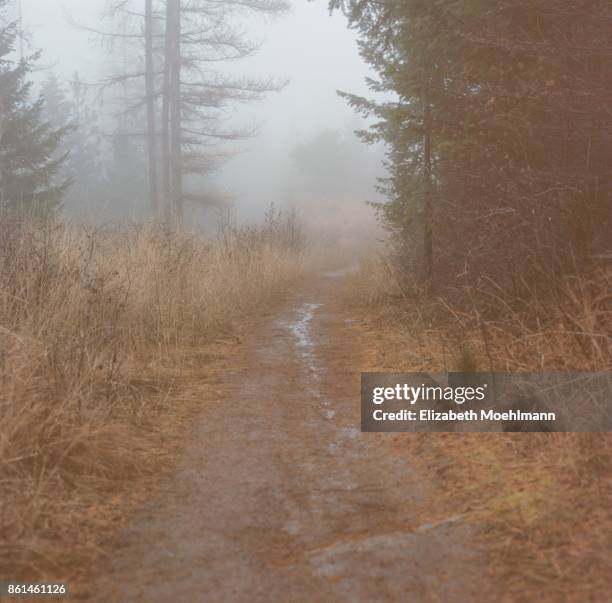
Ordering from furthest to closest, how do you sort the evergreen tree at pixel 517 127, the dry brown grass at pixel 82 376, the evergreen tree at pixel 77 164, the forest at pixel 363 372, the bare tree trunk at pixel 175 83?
the evergreen tree at pixel 77 164, the bare tree trunk at pixel 175 83, the evergreen tree at pixel 517 127, the dry brown grass at pixel 82 376, the forest at pixel 363 372

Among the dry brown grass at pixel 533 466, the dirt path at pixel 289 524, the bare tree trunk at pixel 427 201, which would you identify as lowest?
the dirt path at pixel 289 524

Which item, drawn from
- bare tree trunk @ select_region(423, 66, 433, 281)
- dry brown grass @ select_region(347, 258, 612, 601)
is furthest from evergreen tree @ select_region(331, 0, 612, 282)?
dry brown grass @ select_region(347, 258, 612, 601)

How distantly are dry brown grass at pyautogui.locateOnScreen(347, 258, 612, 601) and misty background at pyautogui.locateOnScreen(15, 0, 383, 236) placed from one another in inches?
621

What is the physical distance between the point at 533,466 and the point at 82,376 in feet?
8.81

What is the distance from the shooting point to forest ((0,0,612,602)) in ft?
8.25

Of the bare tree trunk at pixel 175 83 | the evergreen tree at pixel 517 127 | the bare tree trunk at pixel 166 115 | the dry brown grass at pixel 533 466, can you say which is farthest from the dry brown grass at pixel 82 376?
the bare tree trunk at pixel 166 115

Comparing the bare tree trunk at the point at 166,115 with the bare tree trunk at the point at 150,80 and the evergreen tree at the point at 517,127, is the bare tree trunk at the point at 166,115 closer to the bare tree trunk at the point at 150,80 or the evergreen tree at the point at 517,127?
the bare tree trunk at the point at 150,80

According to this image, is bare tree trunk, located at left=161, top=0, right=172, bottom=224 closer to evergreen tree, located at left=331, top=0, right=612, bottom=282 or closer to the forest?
the forest

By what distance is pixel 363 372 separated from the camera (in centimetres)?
552

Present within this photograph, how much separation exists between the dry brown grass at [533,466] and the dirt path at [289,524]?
0.18 metres

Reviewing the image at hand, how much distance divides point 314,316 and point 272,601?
655 centimetres

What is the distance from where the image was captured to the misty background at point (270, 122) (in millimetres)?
32375

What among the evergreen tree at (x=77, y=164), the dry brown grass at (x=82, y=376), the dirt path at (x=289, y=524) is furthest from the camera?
the evergreen tree at (x=77, y=164)

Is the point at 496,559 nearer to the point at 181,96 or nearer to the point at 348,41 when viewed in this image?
the point at 181,96
